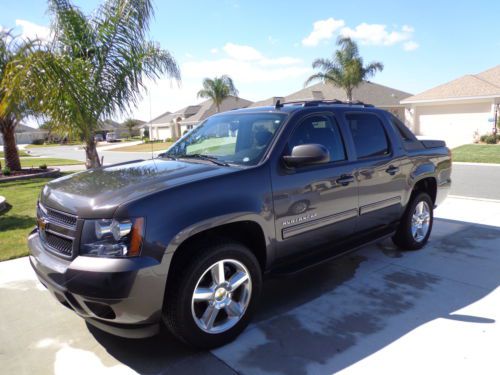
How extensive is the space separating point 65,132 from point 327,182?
6290mm

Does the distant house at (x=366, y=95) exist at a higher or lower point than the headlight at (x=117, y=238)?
higher

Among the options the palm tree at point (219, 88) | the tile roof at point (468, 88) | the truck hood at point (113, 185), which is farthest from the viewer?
the palm tree at point (219, 88)

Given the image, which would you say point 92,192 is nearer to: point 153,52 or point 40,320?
point 40,320

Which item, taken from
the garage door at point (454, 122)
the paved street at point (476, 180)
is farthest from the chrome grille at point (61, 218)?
the garage door at point (454, 122)

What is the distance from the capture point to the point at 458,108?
102 ft

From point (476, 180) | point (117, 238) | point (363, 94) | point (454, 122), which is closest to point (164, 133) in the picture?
point (363, 94)

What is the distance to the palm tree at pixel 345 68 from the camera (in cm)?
3164

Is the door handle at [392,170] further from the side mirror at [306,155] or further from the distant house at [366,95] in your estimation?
the distant house at [366,95]

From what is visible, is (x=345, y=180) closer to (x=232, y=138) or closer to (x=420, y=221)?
(x=232, y=138)

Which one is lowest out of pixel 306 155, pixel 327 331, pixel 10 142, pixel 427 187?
pixel 327 331

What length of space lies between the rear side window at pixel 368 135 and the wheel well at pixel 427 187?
0.98 m

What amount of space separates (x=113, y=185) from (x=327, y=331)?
2.16 m

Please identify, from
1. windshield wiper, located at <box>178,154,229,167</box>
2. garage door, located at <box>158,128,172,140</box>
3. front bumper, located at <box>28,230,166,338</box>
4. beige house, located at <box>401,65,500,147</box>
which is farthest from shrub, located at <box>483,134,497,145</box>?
garage door, located at <box>158,128,172,140</box>

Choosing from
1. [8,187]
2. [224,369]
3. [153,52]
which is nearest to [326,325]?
[224,369]
